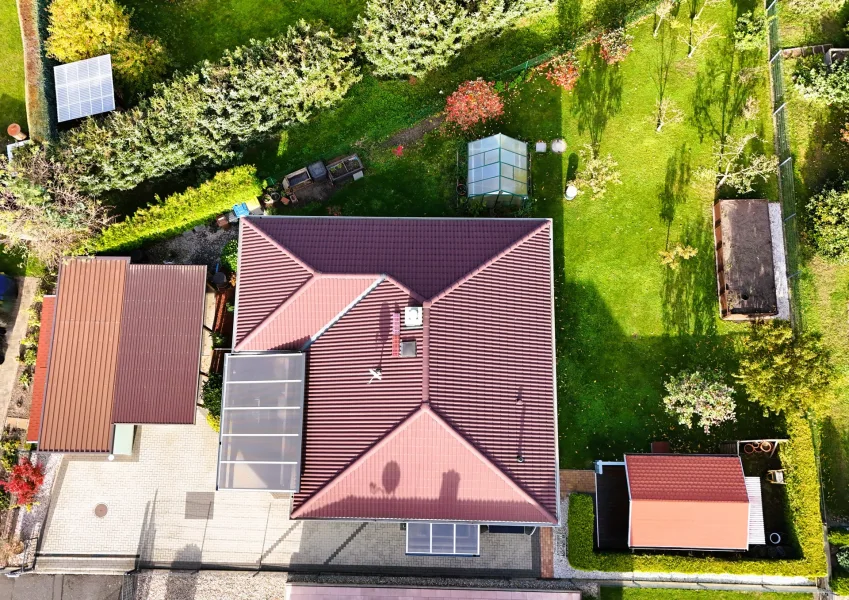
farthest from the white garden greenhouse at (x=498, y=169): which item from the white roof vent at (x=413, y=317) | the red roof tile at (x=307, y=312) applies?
the white roof vent at (x=413, y=317)

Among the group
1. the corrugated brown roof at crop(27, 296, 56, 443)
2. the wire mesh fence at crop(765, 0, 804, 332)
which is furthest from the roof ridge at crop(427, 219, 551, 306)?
the corrugated brown roof at crop(27, 296, 56, 443)

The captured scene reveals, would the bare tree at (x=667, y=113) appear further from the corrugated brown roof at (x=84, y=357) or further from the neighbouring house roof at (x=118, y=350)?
the corrugated brown roof at (x=84, y=357)

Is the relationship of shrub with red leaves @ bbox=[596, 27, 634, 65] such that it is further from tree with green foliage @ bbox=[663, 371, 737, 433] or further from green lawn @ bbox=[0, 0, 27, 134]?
green lawn @ bbox=[0, 0, 27, 134]

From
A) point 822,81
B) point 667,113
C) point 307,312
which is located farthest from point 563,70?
point 307,312

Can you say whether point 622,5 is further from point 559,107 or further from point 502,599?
point 502,599

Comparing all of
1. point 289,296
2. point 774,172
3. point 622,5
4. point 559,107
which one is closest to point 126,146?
point 289,296

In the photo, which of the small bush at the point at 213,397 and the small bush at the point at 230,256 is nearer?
the small bush at the point at 213,397
